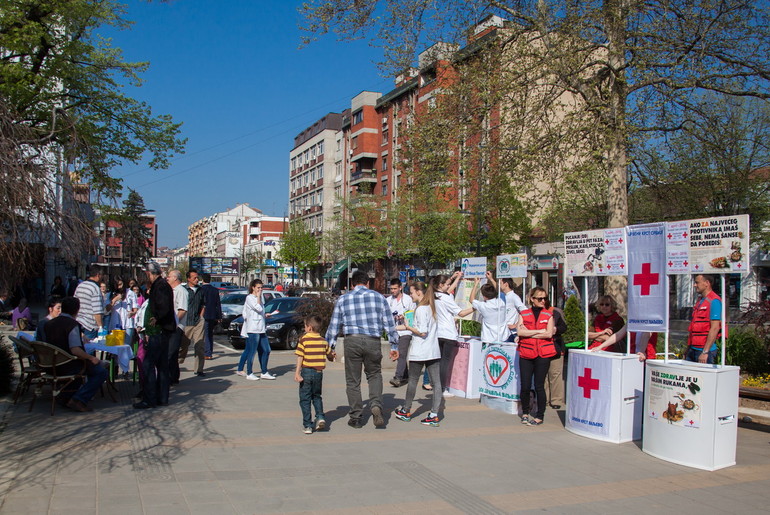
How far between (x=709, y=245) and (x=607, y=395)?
2121 mm

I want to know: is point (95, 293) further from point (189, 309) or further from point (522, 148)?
point (522, 148)

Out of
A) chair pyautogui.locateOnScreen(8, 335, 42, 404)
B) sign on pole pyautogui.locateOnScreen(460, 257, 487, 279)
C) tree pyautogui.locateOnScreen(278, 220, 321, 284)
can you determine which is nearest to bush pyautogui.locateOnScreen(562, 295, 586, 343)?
sign on pole pyautogui.locateOnScreen(460, 257, 487, 279)

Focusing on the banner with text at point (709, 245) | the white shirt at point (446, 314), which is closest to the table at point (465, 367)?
the white shirt at point (446, 314)

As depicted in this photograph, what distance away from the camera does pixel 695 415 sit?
6.37 m

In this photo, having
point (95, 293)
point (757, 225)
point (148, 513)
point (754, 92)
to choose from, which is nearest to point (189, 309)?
point (95, 293)

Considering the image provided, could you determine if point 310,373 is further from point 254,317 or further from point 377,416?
point 254,317

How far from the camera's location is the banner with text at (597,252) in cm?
761

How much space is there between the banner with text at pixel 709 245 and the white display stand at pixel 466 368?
3755mm

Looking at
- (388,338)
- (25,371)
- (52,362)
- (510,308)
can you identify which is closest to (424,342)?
(388,338)

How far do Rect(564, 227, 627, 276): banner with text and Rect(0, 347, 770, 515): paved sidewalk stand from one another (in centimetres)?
214

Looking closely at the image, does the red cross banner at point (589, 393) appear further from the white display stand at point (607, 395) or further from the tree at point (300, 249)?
the tree at point (300, 249)

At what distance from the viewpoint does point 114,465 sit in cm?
576

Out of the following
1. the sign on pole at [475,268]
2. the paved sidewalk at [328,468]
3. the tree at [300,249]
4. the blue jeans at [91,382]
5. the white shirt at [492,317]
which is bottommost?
the paved sidewalk at [328,468]

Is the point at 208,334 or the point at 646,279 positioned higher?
the point at 646,279
